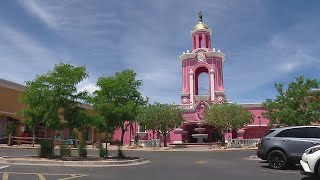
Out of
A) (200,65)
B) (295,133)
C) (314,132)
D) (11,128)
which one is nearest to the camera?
(314,132)

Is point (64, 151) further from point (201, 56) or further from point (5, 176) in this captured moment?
point (201, 56)

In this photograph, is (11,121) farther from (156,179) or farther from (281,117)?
(156,179)

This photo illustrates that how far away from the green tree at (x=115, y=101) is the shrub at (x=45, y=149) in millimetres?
3180

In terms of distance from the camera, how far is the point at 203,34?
58.8 metres

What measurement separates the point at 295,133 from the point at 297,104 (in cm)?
1660

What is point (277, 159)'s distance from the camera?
15.2m

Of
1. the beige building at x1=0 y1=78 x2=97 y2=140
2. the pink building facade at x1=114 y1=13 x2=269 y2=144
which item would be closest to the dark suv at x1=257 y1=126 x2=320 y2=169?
the beige building at x1=0 y1=78 x2=97 y2=140

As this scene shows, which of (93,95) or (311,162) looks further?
(93,95)

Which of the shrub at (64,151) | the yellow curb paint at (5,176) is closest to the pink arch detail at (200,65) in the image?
the shrub at (64,151)

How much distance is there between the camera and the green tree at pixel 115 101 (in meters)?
21.6

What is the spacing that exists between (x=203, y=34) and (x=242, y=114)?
18647 millimetres

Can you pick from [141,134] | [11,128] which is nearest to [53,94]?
[11,128]

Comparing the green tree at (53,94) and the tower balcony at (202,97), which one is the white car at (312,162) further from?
the tower balcony at (202,97)

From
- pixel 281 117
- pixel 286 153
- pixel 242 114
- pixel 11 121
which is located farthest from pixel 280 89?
pixel 11 121
